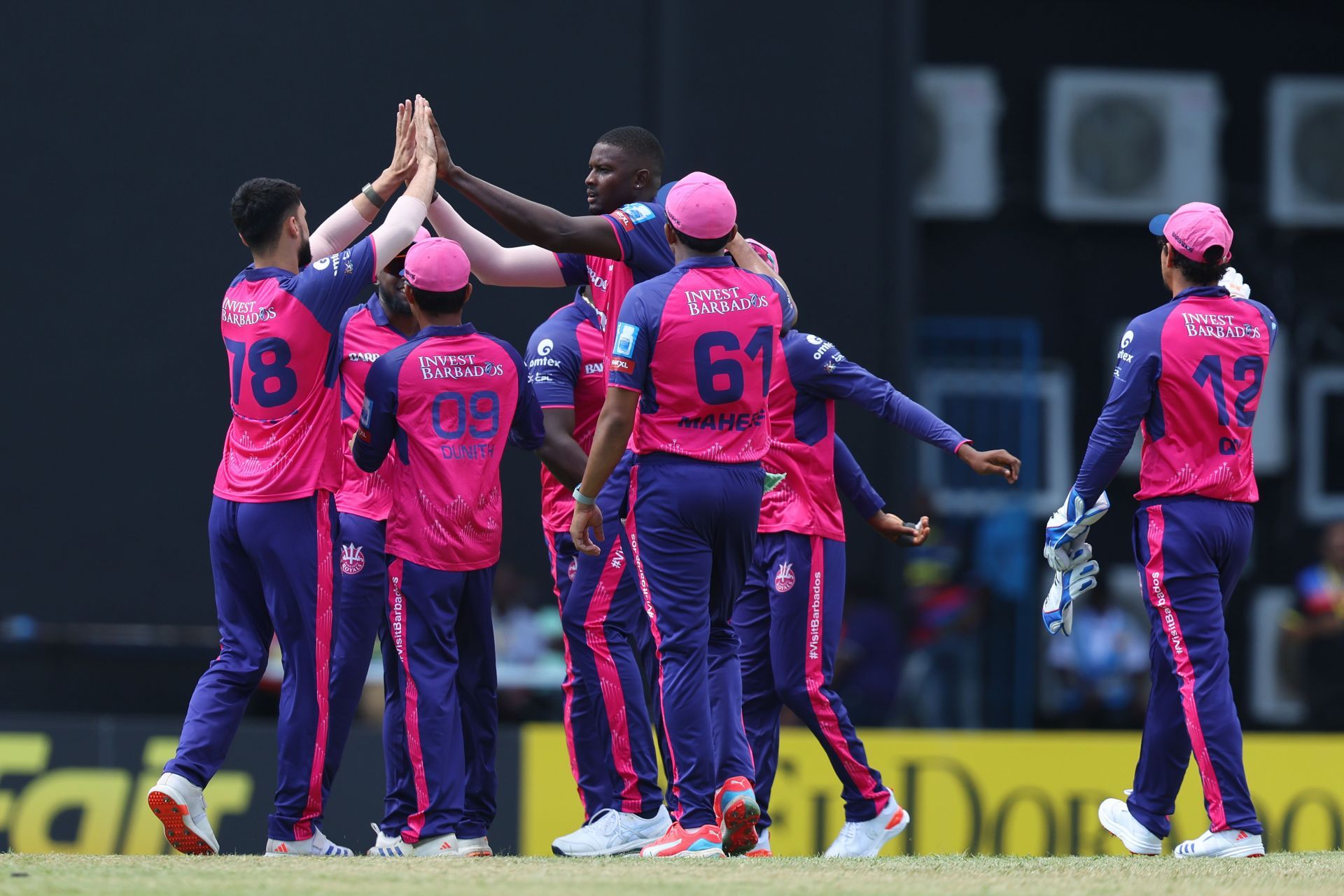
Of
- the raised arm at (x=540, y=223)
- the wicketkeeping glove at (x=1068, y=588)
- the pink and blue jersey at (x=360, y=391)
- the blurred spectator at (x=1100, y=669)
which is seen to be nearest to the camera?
the raised arm at (x=540, y=223)

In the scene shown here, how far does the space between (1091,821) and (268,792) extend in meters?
4.43

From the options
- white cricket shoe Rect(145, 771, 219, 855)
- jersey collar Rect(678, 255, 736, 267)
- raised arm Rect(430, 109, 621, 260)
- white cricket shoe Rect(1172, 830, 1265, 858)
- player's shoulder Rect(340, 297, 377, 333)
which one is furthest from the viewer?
player's shoulder Rect(340, 297, 377, 333)

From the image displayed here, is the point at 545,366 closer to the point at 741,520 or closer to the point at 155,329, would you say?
the point at 741,520

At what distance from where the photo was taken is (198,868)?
5.42 meters

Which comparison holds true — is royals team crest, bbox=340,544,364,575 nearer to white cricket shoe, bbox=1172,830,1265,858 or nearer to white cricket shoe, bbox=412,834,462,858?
white cricket shoe, bbox=412,834,462,858

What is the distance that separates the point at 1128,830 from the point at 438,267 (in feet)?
10.2

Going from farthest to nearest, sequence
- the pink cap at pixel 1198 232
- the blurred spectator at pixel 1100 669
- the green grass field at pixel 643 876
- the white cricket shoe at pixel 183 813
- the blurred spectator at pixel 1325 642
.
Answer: the blurred spectator at pixel 1100 669 < the blurred spectator at pixel 1325 642 < the pink cap at pixel 1198 232 < the white cricket shoe at pixel 183 813 < the green grass field at pixel 643 876

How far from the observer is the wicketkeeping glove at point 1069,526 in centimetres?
668

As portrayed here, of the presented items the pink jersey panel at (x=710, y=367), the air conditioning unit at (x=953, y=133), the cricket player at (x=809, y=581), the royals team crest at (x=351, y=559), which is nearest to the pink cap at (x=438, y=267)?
the pink jersey panel at (x=710, y=367)

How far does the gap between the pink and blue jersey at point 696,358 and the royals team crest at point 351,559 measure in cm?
133

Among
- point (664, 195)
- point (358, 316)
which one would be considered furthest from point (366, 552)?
point (664, 195)

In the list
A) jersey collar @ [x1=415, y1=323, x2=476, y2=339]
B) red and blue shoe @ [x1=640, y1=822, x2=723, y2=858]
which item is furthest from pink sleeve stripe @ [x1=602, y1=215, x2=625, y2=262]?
red and blue shoe @ [x1=640, y1=822, x2=723, y2=858]

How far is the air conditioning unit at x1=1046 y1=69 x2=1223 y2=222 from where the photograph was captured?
14883 millimetres

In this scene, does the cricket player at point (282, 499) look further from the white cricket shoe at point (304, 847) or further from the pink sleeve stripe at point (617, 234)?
the pink sleeve stripe at point (617, 234)
